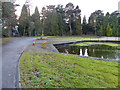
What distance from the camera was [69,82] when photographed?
3477 millimetres

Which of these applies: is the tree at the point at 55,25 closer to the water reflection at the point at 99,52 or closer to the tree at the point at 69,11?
the tree at the point at 69,11

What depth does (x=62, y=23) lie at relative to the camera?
1692 inches

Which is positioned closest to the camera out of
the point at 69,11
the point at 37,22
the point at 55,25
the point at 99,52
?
the point at 99,52

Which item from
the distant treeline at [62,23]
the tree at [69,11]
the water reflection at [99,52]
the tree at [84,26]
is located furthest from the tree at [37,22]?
the water reflection at [99,52]

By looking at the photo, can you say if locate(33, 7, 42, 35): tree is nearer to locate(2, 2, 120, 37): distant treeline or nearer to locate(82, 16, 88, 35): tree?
locate(2, 2, 120, 37): distant treeline

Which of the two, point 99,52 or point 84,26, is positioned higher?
point 84,26

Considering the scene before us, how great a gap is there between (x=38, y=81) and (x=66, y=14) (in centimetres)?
4464

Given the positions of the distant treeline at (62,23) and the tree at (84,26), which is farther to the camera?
the tree at (84,26)

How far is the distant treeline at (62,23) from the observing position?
3784 centimetres

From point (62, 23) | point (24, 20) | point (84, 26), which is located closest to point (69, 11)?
point (62, 23)

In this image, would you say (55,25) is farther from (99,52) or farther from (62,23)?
(99,52)

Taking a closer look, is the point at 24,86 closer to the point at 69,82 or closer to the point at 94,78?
the point at 69,82

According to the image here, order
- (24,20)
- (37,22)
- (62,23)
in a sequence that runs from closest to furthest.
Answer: (24,20)
(37,22)
(62,23)

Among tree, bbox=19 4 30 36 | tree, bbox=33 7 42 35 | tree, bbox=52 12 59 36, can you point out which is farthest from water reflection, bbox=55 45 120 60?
tree, bbox=33 7 42 35
